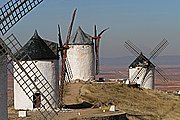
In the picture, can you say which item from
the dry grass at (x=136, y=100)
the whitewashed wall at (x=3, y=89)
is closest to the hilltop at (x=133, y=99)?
the dry grass at (x=136, y=100)

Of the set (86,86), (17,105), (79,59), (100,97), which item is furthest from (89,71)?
(17,105)

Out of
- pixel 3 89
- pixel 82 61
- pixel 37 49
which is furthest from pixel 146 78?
pixel 3 89

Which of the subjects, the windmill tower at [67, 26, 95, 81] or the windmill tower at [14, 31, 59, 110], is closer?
the windmill tower at [14, 31, 59, 110]

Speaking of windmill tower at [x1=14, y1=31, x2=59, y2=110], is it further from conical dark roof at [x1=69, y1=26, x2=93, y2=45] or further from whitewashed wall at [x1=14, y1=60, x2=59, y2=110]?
conical dark roof at [x1=69, y1=26, x2=93, y2=45]

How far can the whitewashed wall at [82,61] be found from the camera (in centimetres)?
4144

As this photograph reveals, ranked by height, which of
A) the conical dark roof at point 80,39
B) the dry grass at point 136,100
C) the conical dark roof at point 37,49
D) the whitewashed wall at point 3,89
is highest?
the conical dark roof at point 80,39

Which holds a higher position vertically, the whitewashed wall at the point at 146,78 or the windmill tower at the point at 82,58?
the windmill tower at the point at 82,58

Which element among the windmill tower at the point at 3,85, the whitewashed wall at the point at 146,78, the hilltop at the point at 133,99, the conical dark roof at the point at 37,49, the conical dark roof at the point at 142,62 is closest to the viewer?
the windmill tower at the point at 3,85

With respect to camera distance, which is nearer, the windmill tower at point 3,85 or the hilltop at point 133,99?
the windmill tower at point 3,85

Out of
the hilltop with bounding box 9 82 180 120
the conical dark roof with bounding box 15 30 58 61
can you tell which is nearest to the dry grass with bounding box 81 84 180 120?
the hilltop with bounding box 9 82 180 120

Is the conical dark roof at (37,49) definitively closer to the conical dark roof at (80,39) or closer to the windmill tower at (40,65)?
the windmill tower at (40,65)

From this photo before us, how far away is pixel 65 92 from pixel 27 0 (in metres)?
19.7

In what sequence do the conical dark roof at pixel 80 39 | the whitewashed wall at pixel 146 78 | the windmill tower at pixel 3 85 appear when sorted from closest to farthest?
1. the windmill tower at pixel 3 85
2. the conical dark roof at pixel 80 39
3. the whitewashed wall at pixel 146 78

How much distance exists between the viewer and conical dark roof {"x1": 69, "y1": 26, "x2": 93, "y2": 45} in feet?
137
